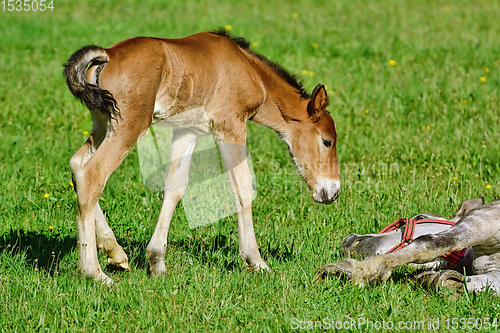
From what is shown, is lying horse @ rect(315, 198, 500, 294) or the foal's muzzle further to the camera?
the foal's muzzle

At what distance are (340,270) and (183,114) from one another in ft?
5.36

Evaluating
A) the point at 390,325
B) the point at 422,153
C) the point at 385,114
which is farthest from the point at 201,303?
the point at 385,114

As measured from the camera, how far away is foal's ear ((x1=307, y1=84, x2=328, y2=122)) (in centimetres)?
466

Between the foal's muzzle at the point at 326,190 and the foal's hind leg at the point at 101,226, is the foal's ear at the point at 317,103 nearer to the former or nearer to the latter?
the foal's muzzle at the point at 326,190

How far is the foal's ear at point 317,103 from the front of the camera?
4.66 meters

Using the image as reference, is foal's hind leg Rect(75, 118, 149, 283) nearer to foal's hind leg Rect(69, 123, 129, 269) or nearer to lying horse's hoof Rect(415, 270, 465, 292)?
A: foal's hind leg Rect(69, 123, 129, 269)

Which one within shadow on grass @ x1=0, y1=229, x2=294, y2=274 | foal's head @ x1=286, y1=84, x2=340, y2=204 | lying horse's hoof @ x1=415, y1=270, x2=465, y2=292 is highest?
foal's head @ x1=286, y1=84, x2=340, y2=204

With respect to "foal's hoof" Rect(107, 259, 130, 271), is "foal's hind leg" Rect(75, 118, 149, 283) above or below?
above

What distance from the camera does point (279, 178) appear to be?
6371mm

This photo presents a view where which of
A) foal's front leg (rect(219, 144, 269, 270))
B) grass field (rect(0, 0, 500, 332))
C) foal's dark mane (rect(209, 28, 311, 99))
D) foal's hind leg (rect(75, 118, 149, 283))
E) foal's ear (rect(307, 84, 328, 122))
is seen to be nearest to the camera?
grass field (rect(0, 0, 500, 332))

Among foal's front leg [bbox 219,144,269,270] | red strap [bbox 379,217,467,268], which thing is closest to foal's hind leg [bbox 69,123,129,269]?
foal's front leg [bbox 219,144,269,270]

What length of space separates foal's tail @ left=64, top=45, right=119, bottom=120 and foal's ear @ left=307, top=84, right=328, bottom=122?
5.57 ft

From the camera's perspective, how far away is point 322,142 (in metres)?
4.84

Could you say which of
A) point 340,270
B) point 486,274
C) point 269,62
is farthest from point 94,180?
point 486,274
